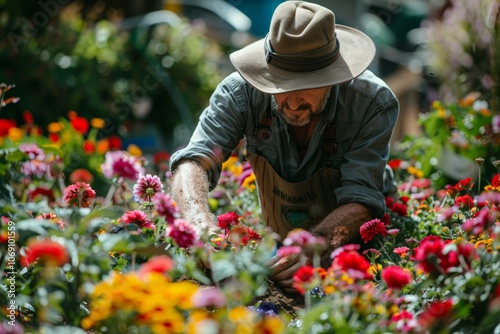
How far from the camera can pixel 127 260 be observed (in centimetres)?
252

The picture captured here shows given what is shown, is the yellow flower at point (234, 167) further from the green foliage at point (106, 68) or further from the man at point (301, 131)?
the green foliage at point (106, 68)

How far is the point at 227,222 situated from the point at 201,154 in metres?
0.52

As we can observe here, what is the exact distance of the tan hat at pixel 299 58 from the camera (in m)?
3.04

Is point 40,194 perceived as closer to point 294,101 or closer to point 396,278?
point 294,101

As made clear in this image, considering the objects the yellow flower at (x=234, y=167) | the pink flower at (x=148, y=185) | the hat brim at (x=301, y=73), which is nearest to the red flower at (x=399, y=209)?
the hat brim at (x=301, y=73)

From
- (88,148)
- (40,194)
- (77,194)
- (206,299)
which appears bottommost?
(88,148)

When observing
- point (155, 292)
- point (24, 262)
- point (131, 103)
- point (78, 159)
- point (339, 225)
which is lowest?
point (131, 103)

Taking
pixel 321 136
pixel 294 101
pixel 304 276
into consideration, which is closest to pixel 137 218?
pixel 304 276

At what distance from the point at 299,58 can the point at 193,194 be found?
63cm

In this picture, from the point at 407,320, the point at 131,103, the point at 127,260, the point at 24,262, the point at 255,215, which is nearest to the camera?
the point at 407,320

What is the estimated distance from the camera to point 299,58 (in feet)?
10.1

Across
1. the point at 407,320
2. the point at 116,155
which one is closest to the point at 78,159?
the point at 116,155

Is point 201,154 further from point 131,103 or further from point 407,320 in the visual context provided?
point 131,103

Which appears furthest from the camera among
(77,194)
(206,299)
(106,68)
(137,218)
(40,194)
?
(106,68)
